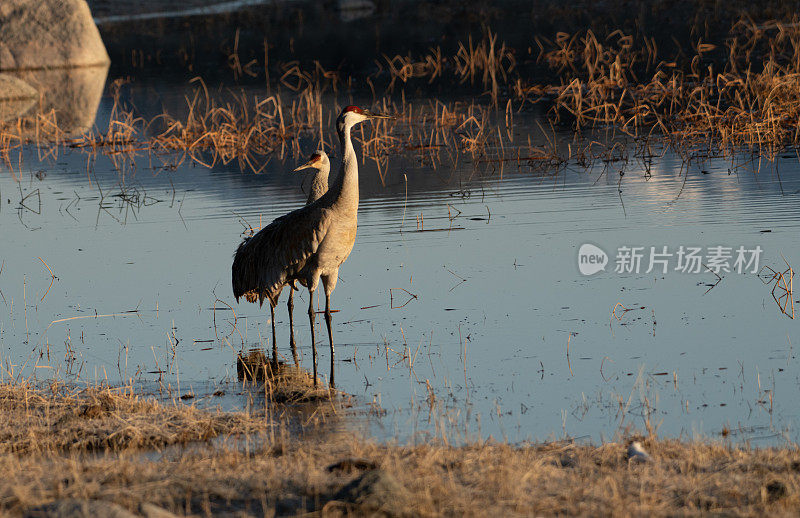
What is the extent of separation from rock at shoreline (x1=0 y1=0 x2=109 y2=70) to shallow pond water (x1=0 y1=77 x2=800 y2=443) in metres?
17.6

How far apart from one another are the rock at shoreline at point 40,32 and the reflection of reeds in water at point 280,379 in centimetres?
2563

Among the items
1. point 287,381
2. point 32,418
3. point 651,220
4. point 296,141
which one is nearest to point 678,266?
point 651,220

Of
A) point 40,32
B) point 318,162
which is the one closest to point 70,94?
point 40,32

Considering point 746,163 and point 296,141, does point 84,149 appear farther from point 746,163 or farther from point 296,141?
point 746,163

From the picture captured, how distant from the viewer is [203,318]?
31.9 ft

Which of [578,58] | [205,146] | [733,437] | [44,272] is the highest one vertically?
[578,58]

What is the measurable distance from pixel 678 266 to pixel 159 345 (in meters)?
4.63

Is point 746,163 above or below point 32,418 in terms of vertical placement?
above

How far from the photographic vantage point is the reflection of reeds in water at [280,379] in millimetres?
7785

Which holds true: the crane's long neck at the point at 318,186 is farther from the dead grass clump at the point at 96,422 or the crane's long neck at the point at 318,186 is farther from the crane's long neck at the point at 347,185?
the dead grass clump at the point at 96,422

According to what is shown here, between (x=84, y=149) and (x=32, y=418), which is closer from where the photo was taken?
(x=32, y=418)

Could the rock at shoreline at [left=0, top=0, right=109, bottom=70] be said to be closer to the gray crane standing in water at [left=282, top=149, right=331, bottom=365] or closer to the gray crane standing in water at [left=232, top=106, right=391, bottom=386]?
the gray crane standing in water at [left=282, top=149, right=331, bottom=365]
